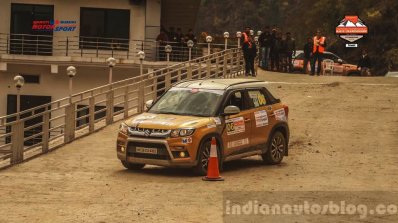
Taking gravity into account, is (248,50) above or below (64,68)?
above

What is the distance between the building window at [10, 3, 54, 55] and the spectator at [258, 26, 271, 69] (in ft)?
29.4

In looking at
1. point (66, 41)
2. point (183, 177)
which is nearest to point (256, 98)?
point (183, 177)

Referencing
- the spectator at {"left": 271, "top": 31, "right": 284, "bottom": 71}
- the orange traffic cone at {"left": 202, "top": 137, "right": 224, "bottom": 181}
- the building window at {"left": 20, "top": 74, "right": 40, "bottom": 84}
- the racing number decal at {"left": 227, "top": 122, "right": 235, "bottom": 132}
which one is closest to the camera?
the orange traffic cone at {"left": 202, "top": 137, "right": 224, "bottom": 181}

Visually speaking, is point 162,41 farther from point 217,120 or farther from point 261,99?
point 217,120

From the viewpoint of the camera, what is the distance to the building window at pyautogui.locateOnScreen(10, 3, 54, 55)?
3866 cm

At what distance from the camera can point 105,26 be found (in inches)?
1576

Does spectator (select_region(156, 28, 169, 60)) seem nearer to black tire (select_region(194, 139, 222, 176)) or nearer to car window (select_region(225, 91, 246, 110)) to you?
car window (select_region(225, 91, 246, 110))

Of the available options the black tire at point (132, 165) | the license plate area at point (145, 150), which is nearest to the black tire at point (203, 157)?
the license plate area at point (145, 150)

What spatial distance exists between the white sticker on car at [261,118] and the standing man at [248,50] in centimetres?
1597

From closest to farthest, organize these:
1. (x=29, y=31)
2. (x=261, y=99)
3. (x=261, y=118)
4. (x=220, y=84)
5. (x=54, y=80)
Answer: (x=220, y=84)
(x=261, y=118)
(x=261, y=99)
(x=54, y=80)
(x=29, y=31)

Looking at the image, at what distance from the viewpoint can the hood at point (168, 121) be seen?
15695 millimetres

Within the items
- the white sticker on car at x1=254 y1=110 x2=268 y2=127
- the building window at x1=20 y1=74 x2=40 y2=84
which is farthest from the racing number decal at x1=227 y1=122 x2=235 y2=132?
the building window at x1=20 y1=74 x2=40 y2=84

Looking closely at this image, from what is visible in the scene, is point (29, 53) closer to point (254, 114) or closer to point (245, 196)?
point (254, 114)

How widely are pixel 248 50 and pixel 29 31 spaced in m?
11.2
